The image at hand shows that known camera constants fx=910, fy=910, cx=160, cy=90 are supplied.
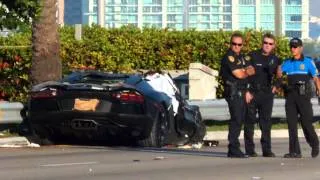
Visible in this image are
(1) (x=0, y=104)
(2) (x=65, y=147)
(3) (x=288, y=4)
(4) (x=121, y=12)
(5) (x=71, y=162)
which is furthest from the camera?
(4) (x=121, y=12)

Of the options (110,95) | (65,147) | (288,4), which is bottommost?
(65,147)

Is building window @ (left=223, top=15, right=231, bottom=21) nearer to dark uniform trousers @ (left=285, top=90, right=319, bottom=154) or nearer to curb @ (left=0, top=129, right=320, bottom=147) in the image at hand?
curb @ (left=0, top=129, right=320, bottom=147)

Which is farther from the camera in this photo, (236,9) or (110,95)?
(236,9)

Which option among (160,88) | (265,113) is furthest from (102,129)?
(265,113)

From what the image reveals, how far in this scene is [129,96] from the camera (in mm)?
14383

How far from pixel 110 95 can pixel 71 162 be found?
6.58ft

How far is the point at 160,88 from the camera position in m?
15.2

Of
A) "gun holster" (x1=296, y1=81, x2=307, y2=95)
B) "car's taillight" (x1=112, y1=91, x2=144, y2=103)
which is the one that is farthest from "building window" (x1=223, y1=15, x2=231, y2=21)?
"gun holster" (x1=296, y1=81, x2=307, y2=95)

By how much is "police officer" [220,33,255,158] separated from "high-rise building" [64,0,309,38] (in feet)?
68.3

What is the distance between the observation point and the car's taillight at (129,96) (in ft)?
47.1

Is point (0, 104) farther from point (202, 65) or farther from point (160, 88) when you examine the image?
point (202, 65)

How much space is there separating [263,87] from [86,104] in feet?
10.1

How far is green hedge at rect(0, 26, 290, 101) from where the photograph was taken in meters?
22.1

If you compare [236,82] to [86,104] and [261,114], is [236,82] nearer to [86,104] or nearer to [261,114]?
[261,114]
